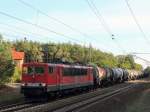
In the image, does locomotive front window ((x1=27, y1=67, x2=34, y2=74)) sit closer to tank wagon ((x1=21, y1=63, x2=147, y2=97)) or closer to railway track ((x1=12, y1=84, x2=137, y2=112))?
tank wagon ((x1=21, y1=63, x2=147, y2=97))

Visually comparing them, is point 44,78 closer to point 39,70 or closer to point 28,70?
point 39,70

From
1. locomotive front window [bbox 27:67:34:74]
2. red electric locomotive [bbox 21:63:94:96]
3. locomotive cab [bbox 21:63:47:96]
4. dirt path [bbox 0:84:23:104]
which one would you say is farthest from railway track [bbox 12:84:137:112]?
dirt path [bbox 0:84:23:104]

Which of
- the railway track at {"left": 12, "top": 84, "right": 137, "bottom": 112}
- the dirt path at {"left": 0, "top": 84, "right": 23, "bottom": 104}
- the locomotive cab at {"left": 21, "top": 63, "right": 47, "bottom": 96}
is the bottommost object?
the railway track at {"left": 12, "top": 84, "right": 137, "bottom": 112}

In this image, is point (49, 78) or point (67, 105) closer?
point (67, 105)

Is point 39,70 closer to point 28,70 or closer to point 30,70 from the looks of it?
point 30,70

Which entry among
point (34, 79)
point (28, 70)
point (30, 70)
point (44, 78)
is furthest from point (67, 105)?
point (28, 70)

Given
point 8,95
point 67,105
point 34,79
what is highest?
point 34,79

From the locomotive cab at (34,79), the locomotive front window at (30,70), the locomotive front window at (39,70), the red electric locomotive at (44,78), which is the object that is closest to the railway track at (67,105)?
the red electric locomotive at (44,78)

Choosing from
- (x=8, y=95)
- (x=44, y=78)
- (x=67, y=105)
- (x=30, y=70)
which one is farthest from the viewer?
(x=8, y=95)

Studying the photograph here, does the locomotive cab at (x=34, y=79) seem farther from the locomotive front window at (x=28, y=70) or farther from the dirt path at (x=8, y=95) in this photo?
the dirt path at (x=8, y=95)

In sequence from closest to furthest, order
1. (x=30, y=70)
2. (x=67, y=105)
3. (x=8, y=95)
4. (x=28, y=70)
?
(x=67, y=105) → (x=30, y=70) → (x=28, y=70) → (x=8, y=95)

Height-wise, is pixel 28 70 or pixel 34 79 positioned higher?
pixel 28 70

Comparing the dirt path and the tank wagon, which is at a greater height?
the tank wagon

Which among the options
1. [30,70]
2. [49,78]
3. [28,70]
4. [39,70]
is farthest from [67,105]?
[28,70]
